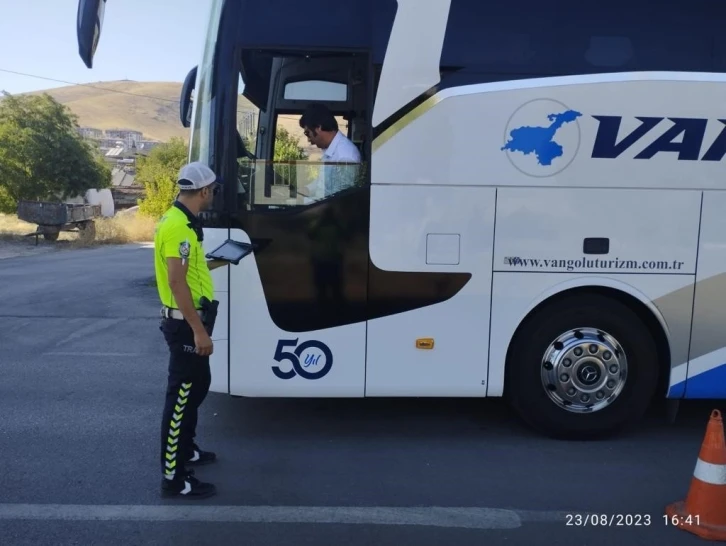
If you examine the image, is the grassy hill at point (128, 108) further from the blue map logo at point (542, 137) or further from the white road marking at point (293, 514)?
the white road marking at point (293, 514)

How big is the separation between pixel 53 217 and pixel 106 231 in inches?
134

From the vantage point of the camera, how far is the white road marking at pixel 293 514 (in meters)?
3.76

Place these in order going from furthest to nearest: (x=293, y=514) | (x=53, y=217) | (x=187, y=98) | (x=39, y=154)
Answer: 1. (x=39, y=154)
2. (x=53, y=217)
3. (x=187, y=98)
4. (x=293, y=514)

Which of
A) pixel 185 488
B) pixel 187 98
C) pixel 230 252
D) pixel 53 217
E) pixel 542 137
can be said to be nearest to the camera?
pixel 185 488

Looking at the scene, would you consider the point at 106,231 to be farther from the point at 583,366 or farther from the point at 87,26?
the point at 583,366

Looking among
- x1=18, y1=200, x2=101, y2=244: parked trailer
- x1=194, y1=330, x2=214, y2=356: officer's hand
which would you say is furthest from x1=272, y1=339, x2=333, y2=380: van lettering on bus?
x1=18, y1=200, x2=101, y2=244: parked trailer

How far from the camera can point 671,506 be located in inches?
151

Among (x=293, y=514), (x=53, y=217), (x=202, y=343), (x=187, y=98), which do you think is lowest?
(x=293, y=514)

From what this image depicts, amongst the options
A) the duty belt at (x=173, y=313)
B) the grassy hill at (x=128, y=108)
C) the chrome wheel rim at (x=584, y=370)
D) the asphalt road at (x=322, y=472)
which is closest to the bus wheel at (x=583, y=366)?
the chrome wheel rim at (x=584, y=370)

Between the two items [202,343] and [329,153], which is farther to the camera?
[329,153]

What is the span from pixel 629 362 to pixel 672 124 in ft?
5.64

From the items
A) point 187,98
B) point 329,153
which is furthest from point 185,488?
point 187,98

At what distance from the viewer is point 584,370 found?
4.76 m

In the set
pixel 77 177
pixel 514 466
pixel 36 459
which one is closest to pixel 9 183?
pixel 77 177
